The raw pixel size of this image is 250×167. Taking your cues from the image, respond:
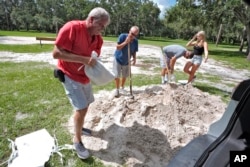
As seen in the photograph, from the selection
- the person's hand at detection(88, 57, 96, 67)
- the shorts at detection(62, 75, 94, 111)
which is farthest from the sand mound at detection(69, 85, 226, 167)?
the person's hand at detection(88, 57, 96, 67)

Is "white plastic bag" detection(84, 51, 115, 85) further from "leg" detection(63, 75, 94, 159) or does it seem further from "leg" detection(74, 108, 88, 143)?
"leg" detection(74, 108, 88, 143)

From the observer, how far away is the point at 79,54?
2.59m

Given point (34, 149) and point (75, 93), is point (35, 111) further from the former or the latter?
point (75, 93)

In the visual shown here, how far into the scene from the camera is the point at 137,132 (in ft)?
11.1

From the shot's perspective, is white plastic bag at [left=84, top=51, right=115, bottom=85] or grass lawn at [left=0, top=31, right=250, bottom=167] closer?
white plastic bag at [left=84, top=51, right=115, bottom=85]

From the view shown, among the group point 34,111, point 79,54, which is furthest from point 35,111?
point 79,54

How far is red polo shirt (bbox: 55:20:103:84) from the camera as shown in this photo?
7.97 ft

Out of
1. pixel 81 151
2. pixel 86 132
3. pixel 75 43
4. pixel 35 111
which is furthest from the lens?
pixel 35 111

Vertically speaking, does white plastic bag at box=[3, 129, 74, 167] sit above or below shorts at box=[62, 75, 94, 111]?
below

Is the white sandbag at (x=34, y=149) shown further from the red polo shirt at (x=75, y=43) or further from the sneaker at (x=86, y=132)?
the red polo shirt at (x=75, y=43)

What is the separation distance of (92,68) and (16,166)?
1399 mm

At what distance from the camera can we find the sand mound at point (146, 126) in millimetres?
3062

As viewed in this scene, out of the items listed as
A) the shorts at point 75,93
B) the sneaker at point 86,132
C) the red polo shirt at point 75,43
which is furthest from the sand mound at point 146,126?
the red polo shirt at point 75,43

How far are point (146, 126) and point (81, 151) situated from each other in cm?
107
